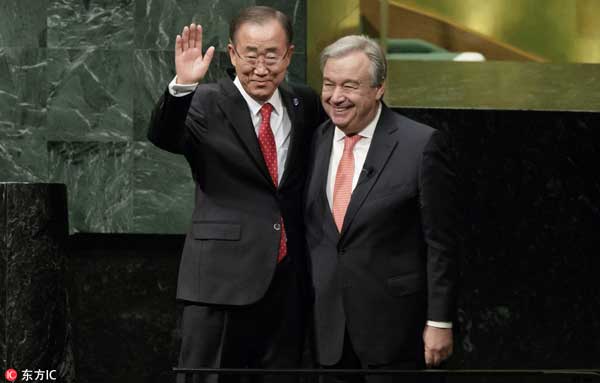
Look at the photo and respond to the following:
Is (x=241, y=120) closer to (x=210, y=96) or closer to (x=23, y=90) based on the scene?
(x=210, y=96)

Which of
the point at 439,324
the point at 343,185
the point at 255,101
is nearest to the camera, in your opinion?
the point at 439,324

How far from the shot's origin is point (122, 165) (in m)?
6.07

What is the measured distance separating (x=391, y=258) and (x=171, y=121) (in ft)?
2.67

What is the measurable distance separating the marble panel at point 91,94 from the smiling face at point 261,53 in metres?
2.33

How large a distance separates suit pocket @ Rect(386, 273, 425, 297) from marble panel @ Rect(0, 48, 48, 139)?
292cm

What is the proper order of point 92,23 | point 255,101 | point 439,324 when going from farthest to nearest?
point 92,23 → point 255,101 → point 439,324

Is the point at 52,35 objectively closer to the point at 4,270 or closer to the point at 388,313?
the point at 4,270

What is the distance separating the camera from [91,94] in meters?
6.07

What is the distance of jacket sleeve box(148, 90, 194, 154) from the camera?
3709 millimetres

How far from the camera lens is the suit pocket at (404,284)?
3.72m

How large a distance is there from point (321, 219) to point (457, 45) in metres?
2.61

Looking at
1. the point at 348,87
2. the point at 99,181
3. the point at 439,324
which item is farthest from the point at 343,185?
the point at 99,181

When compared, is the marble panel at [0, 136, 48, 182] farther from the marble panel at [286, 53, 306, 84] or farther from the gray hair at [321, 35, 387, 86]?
the gray hair at [321, 35, 387, 86]

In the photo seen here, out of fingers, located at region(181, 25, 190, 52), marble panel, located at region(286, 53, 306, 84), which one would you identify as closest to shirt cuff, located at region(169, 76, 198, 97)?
fingers, located at region(181, 25, 190, 52)
